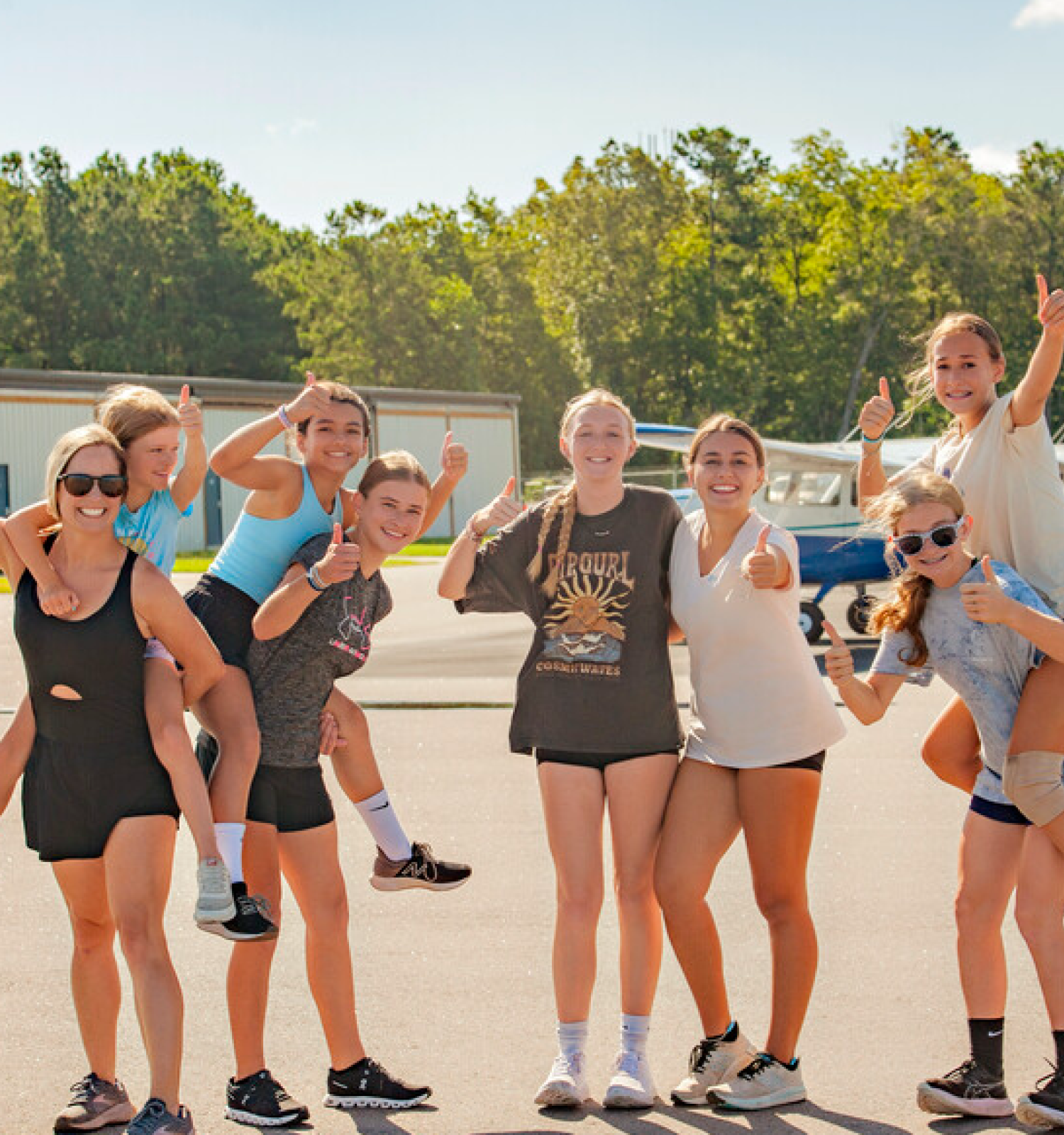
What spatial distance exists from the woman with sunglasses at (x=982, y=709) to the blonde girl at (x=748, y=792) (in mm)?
201

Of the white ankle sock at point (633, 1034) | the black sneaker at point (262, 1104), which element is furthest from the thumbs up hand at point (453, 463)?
the black sneaker at point (262, 1104)

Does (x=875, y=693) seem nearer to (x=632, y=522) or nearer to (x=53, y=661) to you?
(x=632, y=522)

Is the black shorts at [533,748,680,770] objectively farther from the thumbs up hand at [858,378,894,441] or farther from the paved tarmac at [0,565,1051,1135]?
the thumbs up hand at [858,378,894,441]

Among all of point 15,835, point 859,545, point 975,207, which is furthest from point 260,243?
point 15,835

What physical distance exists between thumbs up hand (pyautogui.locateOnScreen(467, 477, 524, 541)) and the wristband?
55 cm

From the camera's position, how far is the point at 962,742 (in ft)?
14.7

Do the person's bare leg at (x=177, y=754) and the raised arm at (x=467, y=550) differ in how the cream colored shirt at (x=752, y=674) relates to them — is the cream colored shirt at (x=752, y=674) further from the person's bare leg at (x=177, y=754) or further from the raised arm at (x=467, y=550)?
the person's bare leg at (x=177, y=754)

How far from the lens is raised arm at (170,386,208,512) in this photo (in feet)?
15.0

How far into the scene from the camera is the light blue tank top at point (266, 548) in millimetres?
4414

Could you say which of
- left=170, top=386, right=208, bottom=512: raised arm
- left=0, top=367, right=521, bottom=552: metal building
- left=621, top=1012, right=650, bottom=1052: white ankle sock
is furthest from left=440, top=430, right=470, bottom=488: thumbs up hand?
left=0, top=367, right=521, bottom=552: metal building

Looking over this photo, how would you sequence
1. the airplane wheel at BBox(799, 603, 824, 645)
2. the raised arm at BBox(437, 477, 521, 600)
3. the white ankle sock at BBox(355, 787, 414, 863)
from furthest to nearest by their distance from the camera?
1. the airplane wheel at BBox(799, 603, 824, 645)
2. the white ankle sock at BBox(355, 787, 414, 863)
3. the raised arm at BBox(437, 477, 521, 600)

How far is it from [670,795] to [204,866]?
134 centimetres

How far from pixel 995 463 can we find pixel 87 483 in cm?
257

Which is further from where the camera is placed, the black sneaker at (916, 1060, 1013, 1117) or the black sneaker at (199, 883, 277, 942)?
the black sneaker at (916, 1060, 1013, 1117)
